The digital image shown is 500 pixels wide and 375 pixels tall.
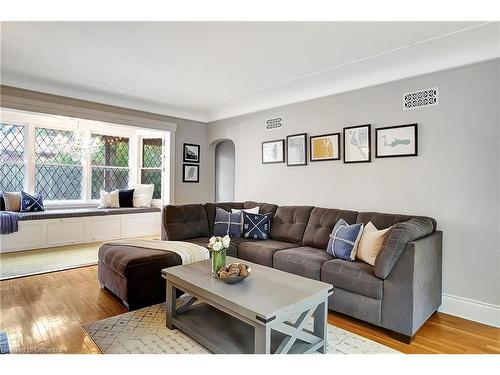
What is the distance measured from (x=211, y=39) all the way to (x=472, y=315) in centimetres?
342

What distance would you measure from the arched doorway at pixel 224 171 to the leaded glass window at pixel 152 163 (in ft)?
4.71

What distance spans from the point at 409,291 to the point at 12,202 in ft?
19.4

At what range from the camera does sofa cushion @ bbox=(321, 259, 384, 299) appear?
7.74 feet

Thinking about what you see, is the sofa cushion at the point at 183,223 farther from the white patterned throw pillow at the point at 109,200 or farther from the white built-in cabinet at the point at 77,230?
the white patterned throw pillow at the point at 109,200

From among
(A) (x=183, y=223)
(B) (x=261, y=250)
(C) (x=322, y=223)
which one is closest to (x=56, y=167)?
(A) (x=183, y=223)

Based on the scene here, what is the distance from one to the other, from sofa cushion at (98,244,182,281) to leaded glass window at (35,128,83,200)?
3542 millimetres

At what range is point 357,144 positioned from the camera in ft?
11.3

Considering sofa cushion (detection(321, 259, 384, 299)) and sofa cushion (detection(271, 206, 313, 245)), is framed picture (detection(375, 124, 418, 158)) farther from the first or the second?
sofa cushion (detection(321, 259, 384, 299))

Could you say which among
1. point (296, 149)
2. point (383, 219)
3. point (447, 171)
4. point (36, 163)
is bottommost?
point (383, 219)

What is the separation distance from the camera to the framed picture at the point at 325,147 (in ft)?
12.0

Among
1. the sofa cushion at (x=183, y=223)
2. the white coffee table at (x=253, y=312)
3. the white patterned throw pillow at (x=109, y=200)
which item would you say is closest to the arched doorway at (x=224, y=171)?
the sofa cushion at (x=183, y=223)

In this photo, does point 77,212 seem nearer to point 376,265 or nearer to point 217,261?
point 217,261
